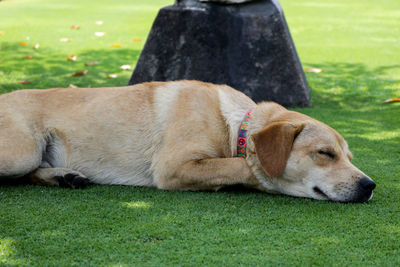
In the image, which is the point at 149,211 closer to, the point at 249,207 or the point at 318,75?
the point at 249,207

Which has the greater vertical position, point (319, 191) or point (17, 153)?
point (17, 153)

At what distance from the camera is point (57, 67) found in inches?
344

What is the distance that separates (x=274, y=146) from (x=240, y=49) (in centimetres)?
333

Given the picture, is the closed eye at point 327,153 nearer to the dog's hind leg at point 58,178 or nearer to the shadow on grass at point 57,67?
the dog's hind leg at point 58,178

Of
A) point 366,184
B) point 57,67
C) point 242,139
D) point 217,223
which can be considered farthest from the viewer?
point 57,67

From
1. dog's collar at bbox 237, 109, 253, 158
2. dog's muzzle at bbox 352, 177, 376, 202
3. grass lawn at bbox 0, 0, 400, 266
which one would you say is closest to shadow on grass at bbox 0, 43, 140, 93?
grass lawn at bbox 0, 0, 400, 266

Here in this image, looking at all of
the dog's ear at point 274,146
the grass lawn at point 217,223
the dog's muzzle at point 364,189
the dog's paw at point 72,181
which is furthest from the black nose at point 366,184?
the dog's paw at point 72,181

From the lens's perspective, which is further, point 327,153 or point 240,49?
point 240,49

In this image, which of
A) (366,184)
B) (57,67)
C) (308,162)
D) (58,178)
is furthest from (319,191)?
(57,67)

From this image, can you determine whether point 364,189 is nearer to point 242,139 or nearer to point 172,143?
point 242,139

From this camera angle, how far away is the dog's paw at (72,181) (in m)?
Answer: 3.89

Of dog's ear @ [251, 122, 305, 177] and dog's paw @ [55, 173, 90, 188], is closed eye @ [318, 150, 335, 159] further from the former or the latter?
dog's paw @ [55, 173, 90, 188]

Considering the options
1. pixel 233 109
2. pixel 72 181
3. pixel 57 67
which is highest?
pixel 233 109

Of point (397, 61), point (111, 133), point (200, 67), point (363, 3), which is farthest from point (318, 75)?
point (363, 3)
